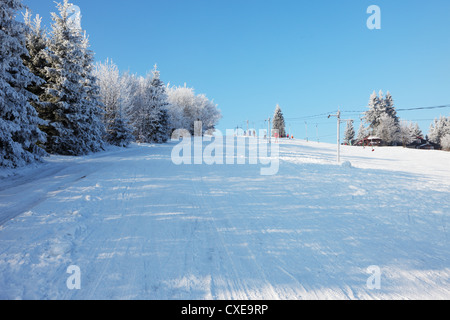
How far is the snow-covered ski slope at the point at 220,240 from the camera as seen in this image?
3127 mm

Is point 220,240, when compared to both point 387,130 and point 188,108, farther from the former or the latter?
point 387,130

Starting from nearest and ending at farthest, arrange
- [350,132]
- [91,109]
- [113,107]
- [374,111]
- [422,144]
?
[91,109] < [113,107] < [374,111] < [422,144] < [350,132]

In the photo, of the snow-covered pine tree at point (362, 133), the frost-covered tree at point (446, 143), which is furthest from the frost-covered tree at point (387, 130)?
the frost-covered tree at point (446, 143)

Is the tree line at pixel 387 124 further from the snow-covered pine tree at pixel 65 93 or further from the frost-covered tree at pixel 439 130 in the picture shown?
the snow-covered pine tree at pixel 65 93

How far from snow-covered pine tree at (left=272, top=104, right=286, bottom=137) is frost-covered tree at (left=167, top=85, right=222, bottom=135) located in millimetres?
20055

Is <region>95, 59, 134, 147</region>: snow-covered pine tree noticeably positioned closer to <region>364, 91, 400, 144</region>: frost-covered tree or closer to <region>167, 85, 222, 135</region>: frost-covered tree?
<region>167, 85, 222, 135</region>: frost-covered tree

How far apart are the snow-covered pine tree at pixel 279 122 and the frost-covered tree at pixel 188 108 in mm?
20055

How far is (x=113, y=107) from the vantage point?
2527 centimetres

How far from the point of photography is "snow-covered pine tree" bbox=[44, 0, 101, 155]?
15.0 meters

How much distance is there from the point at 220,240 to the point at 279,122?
228ft

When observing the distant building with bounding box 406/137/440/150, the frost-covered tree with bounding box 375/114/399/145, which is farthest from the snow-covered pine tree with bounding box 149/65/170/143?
the distant building with bounding box 406/137/440/150

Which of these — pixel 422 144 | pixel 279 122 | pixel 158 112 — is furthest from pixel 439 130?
pixel 158 112
